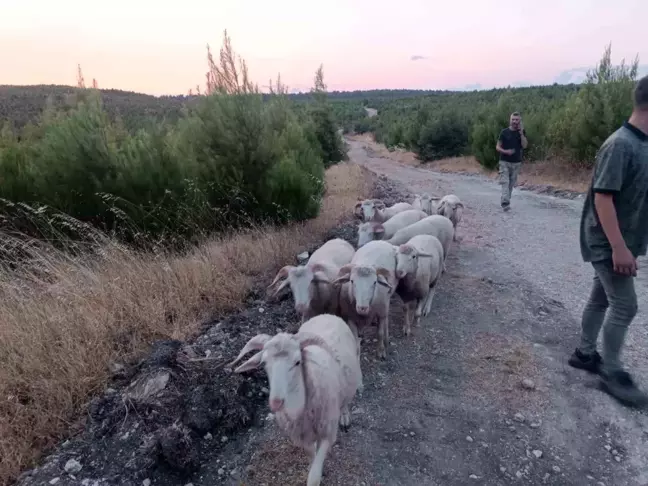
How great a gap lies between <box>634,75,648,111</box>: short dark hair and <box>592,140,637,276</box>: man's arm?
335 mm

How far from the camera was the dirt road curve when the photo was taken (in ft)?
11.0

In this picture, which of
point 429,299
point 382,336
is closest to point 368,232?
point 429,299

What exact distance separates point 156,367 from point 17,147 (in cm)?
752

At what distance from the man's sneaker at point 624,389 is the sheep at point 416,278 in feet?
6.87

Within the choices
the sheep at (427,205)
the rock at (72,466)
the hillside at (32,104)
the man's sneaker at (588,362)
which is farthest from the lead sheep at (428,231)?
the hillside at (32,104)

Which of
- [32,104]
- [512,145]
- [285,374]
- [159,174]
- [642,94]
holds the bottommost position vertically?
[285,374]

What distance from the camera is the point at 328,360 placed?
331cm

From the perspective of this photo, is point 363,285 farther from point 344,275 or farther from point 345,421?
point 345,421

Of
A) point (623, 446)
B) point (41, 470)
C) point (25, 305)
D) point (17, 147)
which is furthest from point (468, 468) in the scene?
point (17, 147)

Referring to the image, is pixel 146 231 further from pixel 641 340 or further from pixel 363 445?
pixel 641 340

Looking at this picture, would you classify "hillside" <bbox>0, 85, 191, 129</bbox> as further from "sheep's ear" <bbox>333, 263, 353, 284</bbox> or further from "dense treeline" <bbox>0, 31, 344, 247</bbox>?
"sheep's ear" <bbox>333, 263, 353, 284</bbox>

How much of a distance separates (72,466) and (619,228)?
4.56 metres

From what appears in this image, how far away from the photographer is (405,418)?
3891mm

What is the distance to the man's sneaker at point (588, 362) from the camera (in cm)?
441
